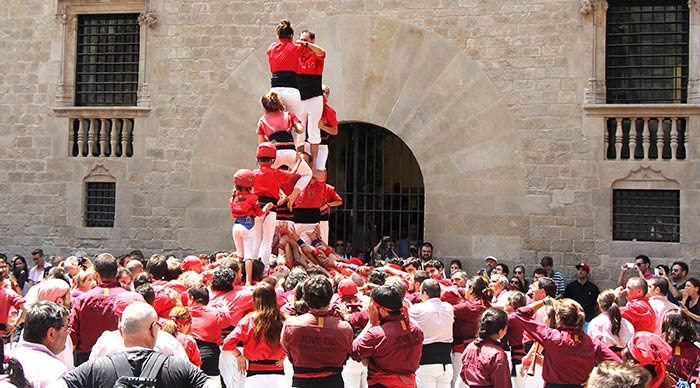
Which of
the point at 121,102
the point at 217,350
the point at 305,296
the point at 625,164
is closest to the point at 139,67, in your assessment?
the point at 121,102

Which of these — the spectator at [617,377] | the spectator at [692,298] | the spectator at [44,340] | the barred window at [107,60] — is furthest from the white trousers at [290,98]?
the spectator at [617,377]

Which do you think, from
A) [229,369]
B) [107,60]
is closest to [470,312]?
[229,369]

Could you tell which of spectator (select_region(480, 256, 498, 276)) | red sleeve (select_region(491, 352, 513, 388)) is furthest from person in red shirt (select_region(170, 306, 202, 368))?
spectator (select_region(480, 256, 498, 276))

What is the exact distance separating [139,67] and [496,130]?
7270 millimetres

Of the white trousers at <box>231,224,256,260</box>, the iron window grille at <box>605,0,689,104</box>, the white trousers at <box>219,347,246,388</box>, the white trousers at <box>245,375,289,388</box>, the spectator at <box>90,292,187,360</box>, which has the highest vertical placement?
the iron window grille at <box>605,0,689,104</box>

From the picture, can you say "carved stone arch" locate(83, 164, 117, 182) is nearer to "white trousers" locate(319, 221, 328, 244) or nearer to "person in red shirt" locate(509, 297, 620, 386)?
"white trousers" locate(319, 221, 328, 244)

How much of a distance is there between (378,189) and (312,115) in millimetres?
4903

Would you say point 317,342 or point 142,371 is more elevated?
point 142,371

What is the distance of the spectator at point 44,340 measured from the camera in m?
4.85

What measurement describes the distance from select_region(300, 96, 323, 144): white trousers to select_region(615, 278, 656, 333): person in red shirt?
5100mm

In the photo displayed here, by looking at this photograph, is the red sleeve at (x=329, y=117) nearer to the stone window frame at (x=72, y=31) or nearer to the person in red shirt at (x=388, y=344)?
the person in red shirt at (x=388, y=344)

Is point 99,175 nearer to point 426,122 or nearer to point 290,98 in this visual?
point 426,122

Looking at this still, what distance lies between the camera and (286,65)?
11531 mm

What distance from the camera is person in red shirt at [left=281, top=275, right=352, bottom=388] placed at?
6.40 metres
